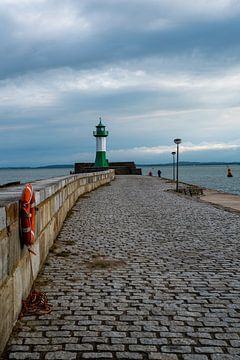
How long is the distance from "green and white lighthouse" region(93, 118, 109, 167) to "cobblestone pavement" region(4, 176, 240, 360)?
1966 inches

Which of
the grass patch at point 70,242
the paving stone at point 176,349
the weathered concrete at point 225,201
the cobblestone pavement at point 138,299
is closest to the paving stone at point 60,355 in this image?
the cobblestone pavement at point 138,299

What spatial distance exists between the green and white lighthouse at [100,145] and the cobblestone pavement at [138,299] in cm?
4993

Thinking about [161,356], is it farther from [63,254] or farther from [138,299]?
[63,254]

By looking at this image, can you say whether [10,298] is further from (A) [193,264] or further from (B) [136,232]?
(B) [136,232]

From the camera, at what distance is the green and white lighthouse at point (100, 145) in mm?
59312

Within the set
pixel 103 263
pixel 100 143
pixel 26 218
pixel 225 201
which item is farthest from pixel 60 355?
pixel 100 143

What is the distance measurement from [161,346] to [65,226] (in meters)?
7.16

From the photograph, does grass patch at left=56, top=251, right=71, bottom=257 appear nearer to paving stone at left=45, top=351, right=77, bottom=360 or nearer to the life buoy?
the life buoy

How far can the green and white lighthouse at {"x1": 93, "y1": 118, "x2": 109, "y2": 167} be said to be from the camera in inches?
2335

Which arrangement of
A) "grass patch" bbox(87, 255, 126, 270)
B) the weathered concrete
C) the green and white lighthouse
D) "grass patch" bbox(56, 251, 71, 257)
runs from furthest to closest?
1. the green and white lighthouse
2. the weathered concrete
3. "grass patch" bbox(56, 251, 71, 257)
4. "grass patch" bbox(87, 255, 126, 270)

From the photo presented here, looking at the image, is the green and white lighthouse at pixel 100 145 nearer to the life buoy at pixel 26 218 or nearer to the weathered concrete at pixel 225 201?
the weathered concrete at pixel 225 201

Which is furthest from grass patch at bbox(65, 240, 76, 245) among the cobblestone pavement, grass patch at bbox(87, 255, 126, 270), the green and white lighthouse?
the green and white lighthouse

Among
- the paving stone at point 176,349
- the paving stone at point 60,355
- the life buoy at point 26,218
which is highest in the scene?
the life buoy at point 26,218

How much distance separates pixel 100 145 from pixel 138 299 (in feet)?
182
